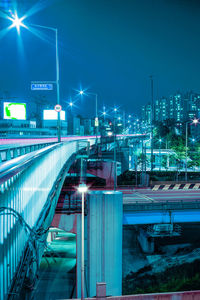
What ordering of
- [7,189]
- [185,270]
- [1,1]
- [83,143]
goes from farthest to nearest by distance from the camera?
[83,143], [185,270], [1,1], [7,189]

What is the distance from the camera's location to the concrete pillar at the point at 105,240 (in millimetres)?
14352

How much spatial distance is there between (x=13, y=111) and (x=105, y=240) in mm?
32183

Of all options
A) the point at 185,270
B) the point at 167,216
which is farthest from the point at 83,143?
the point at 185,270

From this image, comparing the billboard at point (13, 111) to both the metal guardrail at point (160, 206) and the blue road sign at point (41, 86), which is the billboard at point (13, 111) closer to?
the blue road sign at point (41, 86)

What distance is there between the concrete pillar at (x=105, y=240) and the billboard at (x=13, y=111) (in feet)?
99.2

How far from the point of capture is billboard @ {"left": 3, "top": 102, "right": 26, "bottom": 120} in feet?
131

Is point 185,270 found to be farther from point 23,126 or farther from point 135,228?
point 23,126

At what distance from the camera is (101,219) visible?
14.5 m

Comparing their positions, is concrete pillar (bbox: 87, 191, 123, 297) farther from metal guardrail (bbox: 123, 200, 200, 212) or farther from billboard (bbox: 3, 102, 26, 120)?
billboard (bbox: 3, 102, 26, 120)

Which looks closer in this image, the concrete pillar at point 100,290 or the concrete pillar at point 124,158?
the concrete pillar at point 100,290

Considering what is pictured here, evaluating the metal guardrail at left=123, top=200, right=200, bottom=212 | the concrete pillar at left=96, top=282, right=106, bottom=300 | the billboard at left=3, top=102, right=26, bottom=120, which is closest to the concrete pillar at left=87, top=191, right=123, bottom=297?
the metal guardrail at left=123, top=200, right=200, bottom=212

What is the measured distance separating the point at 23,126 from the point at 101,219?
183 ft

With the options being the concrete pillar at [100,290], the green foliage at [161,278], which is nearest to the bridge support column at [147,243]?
the green foliage at [161,278]

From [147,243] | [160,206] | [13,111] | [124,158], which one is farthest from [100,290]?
[13,111]
